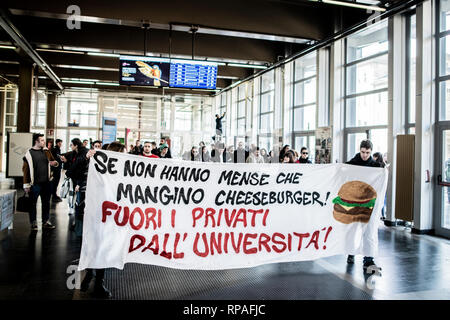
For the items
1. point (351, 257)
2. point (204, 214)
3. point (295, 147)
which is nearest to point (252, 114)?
point (295, 147)

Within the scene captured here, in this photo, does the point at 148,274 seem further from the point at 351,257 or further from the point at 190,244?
the point at 351,257

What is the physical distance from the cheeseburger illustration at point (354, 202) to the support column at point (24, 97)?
38.3 ft

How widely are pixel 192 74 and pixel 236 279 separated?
16.9ft

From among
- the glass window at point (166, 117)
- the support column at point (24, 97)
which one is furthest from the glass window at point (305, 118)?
the glass window at point (166, 117)

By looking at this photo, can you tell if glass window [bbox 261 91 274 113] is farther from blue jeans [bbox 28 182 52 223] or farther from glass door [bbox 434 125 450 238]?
blue jeans [bbox 28 182 52 223]

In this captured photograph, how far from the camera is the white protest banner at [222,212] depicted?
3365 mm

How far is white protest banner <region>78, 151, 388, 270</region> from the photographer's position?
3.37 metres

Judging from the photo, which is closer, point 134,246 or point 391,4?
point 134,246

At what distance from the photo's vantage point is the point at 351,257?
15.5ft

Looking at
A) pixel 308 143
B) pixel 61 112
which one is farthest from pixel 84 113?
pixel 308 143

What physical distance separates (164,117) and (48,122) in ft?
20.5

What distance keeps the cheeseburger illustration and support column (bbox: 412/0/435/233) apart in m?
3.16

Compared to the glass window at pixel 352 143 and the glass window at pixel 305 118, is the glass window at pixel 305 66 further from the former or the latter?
the glass window at pixel 352 143
